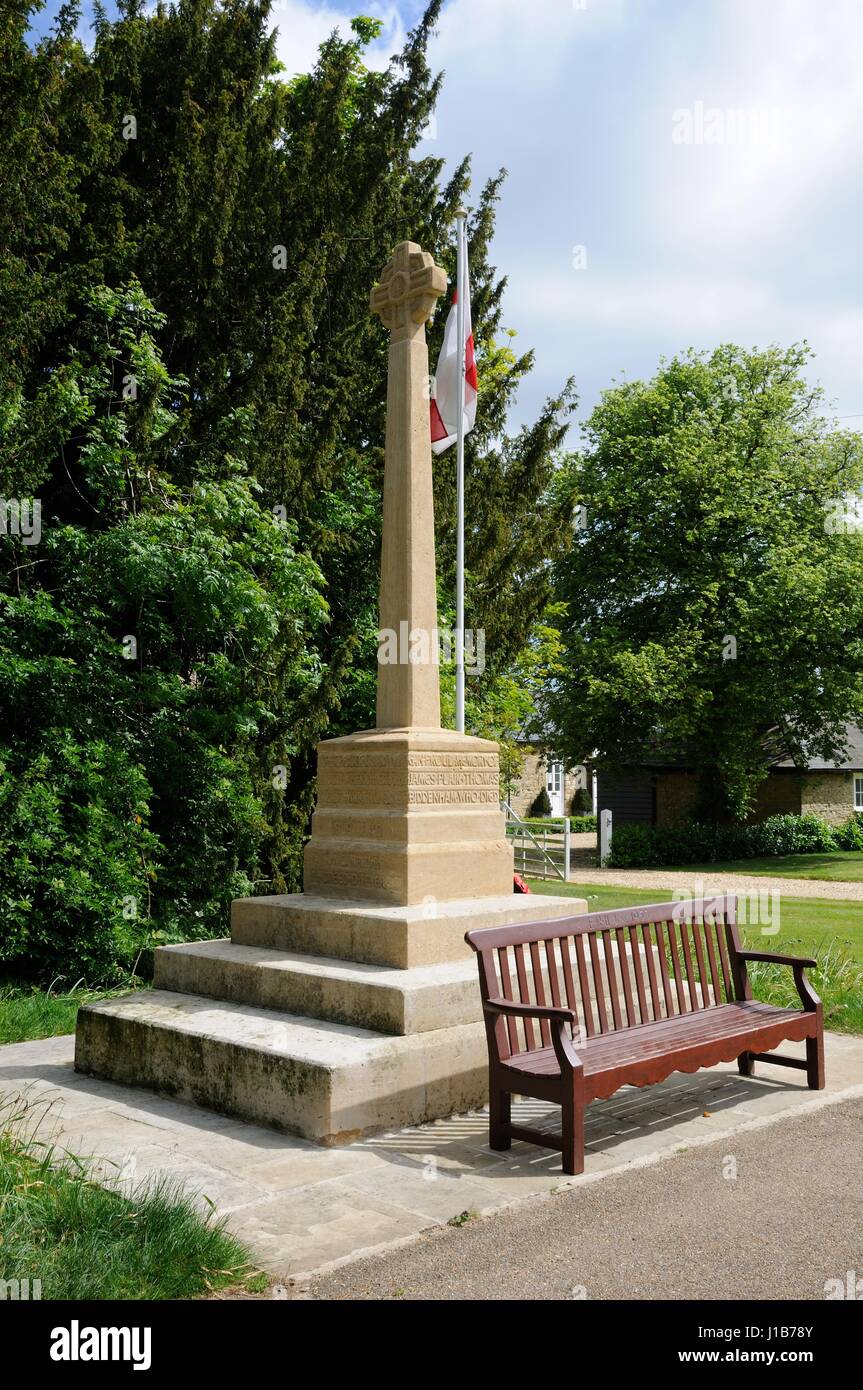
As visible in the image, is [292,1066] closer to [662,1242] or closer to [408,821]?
[408,821]

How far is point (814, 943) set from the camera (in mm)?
11562

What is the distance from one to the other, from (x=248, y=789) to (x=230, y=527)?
2.47 metres

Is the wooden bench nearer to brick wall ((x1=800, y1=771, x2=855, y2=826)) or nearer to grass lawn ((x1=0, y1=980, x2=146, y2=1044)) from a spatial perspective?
grass lawn ((x1=0, y1=980, x2=146, y2=1044))

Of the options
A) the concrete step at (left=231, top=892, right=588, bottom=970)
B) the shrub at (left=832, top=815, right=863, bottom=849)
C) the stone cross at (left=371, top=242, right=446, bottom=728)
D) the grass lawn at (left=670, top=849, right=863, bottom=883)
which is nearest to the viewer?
the concrete step at (left=231, top=892, right=588, bottom=970)

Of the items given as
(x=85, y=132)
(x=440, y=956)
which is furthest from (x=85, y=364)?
(x=440, y=956)

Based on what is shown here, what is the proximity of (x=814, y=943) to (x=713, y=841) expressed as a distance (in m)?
16.9

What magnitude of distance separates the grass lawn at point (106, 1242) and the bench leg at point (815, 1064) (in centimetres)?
351

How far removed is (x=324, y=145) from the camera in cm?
1343

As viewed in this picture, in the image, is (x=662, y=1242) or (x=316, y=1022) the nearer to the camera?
(x=662, y=1242)

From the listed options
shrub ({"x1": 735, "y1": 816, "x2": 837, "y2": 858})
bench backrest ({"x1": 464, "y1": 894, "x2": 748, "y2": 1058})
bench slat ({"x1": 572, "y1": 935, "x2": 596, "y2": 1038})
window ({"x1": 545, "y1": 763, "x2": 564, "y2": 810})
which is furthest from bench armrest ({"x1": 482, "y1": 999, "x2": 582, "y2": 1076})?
window ({"x1": 545, "y1": 763, "x2": 564, "y2": 810})

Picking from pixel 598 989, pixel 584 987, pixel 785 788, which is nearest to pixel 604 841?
pixel 785 788

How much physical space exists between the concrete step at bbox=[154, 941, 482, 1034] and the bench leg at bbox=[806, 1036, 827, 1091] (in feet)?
6.05

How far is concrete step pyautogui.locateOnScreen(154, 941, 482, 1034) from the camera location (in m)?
5.82

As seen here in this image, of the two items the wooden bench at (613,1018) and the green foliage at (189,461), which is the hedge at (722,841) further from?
→ the wooden bench at (613,1018)
